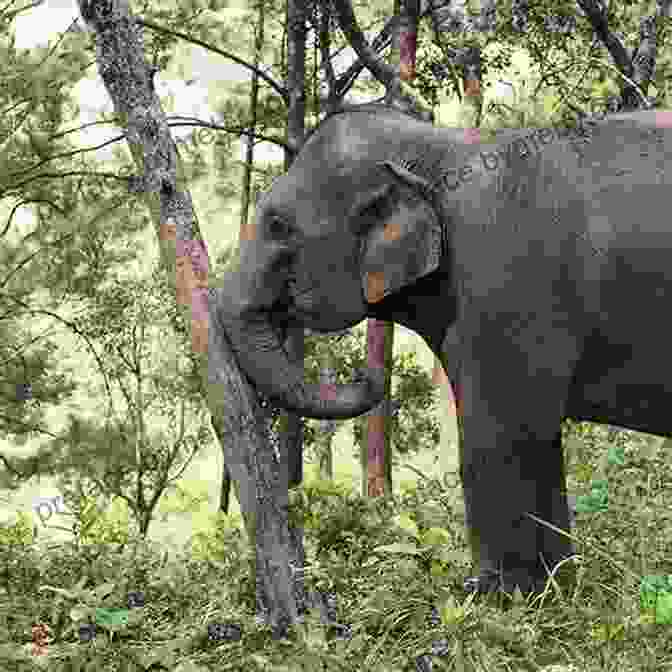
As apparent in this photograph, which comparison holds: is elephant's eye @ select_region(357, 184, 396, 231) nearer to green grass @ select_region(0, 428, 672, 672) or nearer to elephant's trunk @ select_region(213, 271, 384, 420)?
elephant's trunk @ select_region(213, 271, 384, 420)

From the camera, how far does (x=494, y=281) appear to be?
135 inches

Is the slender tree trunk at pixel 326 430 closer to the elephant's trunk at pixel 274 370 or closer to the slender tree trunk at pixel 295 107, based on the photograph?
the slender tree trunk at pixel 295 107

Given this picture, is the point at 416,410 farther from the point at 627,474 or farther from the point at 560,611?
the point at 560,611

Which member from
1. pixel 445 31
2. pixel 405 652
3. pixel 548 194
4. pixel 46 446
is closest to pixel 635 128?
pixel 548 194

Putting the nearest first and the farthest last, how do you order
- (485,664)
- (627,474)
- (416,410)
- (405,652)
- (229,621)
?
(485,664), (405,652), (229,621), (627,474), (416,410)

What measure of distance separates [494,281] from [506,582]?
0.95 meters

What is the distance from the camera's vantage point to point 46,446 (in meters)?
13.4

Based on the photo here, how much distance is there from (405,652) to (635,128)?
1723 mm

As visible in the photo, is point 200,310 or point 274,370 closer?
point 200,310

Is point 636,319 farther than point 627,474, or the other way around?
point 627,474

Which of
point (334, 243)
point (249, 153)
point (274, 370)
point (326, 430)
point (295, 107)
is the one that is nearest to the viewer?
point (274, 370)

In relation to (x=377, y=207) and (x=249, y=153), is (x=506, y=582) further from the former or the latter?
(x=249, y=153)

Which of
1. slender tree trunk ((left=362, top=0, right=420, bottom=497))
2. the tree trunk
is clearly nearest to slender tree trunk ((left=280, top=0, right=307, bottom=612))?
slender tree trunk ((left=362, top=0, right=420, bottom=497))

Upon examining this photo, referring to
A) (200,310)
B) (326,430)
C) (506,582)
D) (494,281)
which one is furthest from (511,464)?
(326,430)
